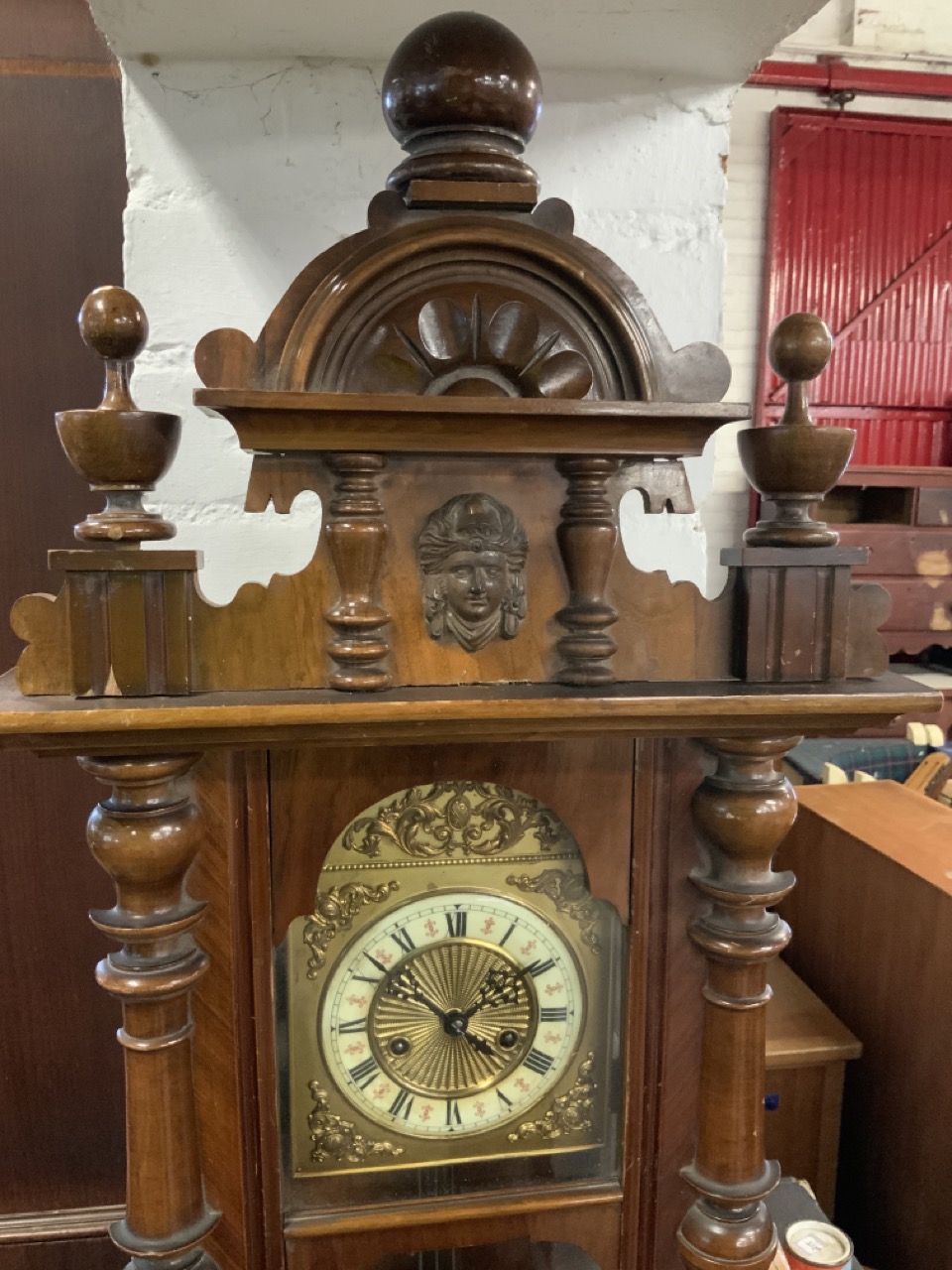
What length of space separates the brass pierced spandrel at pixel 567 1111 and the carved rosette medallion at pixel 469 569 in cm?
39

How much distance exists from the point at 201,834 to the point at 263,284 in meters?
0.61

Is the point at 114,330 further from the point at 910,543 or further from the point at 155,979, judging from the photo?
the point at 910,543

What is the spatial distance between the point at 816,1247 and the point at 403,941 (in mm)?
571

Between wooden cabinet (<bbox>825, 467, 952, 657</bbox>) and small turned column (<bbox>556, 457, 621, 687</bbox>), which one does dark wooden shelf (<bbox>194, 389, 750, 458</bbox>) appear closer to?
small turned column (<bbox>556, 457, 621, 687</bbox>)

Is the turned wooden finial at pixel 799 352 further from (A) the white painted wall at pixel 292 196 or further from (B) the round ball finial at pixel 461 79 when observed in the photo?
(A) the white painted wall at pixel 292 196

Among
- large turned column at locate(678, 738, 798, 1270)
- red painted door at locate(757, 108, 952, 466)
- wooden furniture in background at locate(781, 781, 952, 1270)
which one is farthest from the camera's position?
red painted door at locate(757, 108, 952, 466)

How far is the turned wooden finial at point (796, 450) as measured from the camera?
65 centimetres

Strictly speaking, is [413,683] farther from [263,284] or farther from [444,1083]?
[263,284]

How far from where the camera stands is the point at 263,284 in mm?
987

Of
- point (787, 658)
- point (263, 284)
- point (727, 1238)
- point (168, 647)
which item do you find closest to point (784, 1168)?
point (727, 1238)

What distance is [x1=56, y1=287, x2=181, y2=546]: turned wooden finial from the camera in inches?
23.0

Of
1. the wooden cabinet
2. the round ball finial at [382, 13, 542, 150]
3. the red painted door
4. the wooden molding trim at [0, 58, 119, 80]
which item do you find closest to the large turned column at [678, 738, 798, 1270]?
the round ball finial at [382, 13, 542, 150]

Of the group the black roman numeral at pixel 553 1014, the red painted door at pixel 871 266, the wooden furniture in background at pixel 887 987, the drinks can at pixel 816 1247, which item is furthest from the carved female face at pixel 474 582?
the red painted door at pixel 871 266

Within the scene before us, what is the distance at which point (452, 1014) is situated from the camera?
758mm
